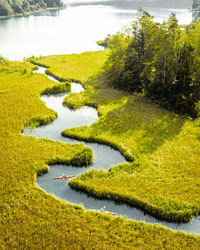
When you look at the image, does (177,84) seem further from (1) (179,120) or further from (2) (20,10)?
(2) (20,10)

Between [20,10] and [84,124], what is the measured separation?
15643cm

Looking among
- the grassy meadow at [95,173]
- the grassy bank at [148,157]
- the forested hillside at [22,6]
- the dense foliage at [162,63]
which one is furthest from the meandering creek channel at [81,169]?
the forested hillside at [22,6]

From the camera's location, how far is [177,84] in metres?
29.5

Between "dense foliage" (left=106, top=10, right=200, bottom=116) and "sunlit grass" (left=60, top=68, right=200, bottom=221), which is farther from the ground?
"dense foliage" (left=106, top=10, right=200, bottom=116)

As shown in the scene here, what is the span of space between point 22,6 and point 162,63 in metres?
162

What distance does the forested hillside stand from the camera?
139 metres

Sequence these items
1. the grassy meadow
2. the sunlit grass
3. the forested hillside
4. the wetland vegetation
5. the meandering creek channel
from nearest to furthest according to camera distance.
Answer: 1. the grassy meadow
2. the wetland vegetation
3. the meandering creek channel
4. the sunlit grass
5. the forested hillside

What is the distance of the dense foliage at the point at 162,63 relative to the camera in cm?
2797

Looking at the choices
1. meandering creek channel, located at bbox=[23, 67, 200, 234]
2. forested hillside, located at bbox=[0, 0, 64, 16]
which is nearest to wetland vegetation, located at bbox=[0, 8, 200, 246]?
meandering creek channel, located at bbox=[23, 67, 200, 234]

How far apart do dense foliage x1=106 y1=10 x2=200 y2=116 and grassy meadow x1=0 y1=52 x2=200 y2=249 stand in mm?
2638

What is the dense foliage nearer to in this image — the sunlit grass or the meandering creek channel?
the sunlit grass

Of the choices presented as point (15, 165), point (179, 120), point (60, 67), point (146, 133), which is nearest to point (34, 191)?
point (15, 165)

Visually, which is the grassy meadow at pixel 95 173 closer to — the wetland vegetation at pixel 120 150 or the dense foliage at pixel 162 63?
the wetland vegetation at pixel 120 150

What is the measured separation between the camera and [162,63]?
3038 cm
